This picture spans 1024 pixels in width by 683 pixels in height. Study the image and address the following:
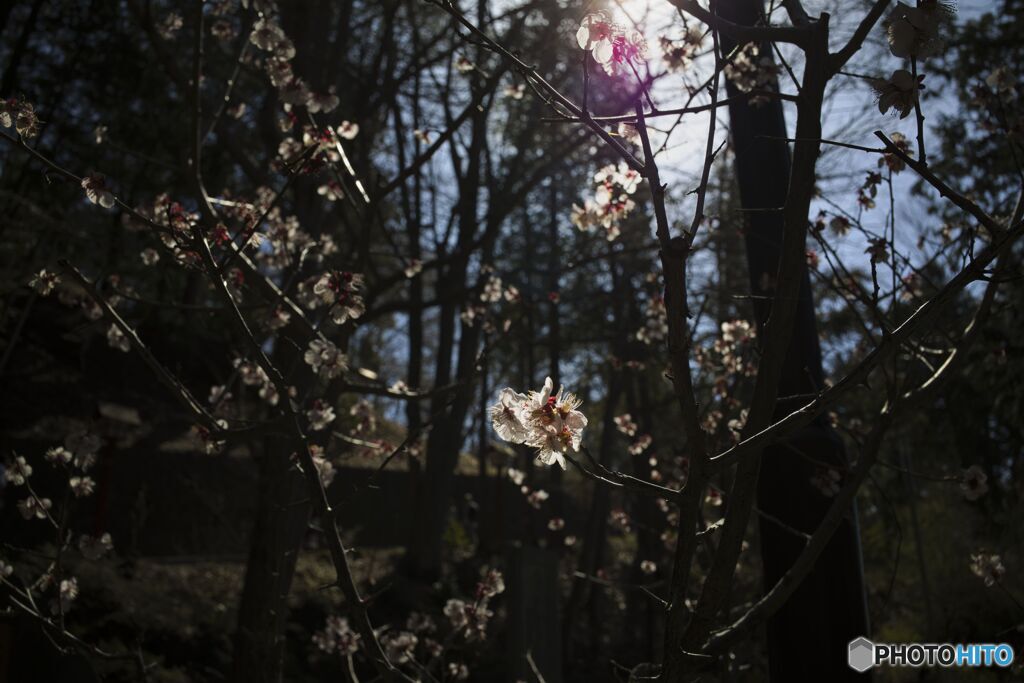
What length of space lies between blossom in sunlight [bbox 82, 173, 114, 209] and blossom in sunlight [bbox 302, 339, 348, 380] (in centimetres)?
85

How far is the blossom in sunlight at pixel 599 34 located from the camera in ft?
5.71

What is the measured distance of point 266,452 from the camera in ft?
14.3

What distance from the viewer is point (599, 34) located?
5.76 feet

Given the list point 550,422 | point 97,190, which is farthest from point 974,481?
point 97,190

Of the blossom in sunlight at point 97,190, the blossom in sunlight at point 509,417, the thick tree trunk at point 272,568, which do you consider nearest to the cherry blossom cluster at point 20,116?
the blossom in sunlight at point 97,190

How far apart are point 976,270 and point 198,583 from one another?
29.8 ft

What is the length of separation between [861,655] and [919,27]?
181cm

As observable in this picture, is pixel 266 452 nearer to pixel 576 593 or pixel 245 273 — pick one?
pixel 245 273

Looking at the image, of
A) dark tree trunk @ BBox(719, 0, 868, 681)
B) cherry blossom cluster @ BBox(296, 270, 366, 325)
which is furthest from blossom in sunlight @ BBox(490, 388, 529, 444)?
cherry blossom cluster @ BBox(296, 270, 366, 325)

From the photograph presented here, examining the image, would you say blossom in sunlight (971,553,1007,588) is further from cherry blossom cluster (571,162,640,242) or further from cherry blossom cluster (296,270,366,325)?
cherry blossom cluster (296,270,366,325)

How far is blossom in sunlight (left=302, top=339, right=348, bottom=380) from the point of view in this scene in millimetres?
3023

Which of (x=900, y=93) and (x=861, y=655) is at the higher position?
(x=900, y=93)

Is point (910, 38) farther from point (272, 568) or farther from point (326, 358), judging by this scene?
point (272, 568)

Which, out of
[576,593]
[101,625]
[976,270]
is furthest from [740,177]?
[576,593]
